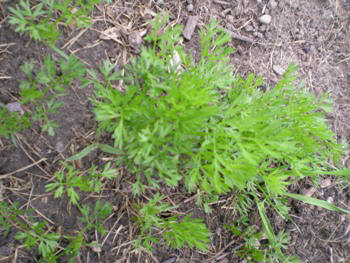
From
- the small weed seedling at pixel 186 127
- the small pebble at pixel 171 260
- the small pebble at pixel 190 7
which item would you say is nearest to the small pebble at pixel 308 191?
the small weed seedling at pixel 186 127

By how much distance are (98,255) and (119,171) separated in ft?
1.76

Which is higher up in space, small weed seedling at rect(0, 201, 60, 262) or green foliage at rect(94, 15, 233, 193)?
green foliage at rect(94, 15, 233, 193)

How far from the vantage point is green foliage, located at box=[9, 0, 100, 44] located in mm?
1524

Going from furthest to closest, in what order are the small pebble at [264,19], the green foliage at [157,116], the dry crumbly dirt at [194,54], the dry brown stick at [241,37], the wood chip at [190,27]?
1. the small pebble at [264,19]
2. the dry brown stick at [241,37]
3. the wood chip at [190,27]
4. the dry crumbly dirt at [194,54]
5. the green foliage at [157,116]

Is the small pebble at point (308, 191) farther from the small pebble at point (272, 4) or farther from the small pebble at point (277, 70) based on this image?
the small pebble at point (272, 4)

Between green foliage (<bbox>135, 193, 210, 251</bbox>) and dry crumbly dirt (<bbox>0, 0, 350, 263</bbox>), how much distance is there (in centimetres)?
8

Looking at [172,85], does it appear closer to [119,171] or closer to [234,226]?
[119,171]

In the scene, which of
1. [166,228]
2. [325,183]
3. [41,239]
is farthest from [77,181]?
→ [325,183]

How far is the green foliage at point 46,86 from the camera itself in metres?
Answer: 1.50

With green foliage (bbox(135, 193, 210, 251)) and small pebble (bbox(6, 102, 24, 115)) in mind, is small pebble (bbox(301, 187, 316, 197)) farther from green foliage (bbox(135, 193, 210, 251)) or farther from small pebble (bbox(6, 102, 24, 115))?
small pebble (bbox(6, 102, 24, 115))

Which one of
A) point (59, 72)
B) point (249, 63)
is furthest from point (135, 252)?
point (249, 63)

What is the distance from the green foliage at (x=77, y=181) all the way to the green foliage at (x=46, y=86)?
0.94 ft

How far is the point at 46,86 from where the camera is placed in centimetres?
170

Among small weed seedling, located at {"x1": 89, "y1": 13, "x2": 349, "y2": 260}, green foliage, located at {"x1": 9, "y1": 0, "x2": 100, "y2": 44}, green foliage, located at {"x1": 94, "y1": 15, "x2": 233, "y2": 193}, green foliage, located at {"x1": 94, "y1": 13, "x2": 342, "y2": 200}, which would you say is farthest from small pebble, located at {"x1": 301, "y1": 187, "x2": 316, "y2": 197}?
green foliage, located at {"x1": 9, "y1": 0, "x2": 100, "y2": 44}
